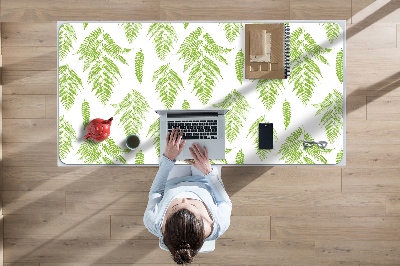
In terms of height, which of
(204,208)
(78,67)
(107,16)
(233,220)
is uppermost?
(107,16)

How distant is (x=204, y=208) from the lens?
187cm

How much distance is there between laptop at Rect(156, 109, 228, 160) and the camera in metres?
2.07

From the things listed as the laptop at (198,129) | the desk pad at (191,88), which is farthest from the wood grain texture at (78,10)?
the laptop at (198,129)

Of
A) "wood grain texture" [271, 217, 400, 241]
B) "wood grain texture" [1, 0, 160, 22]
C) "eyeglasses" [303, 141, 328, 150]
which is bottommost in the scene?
"wood grain texture" [271, 217, 400, 241]

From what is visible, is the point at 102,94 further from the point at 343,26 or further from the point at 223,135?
the point at 343,26

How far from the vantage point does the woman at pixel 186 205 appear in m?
1.63

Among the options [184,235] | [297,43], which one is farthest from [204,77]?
[184,235]

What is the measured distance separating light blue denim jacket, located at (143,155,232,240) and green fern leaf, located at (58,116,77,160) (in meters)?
0.51

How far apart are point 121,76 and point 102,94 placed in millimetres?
137

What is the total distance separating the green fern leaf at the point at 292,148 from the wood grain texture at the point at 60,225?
3.86 ft

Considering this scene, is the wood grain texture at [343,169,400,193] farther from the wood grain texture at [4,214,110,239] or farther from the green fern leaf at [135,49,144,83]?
the wood grain texture at [4,214,110,239]

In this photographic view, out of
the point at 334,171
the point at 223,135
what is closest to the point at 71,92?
the point at 223,135

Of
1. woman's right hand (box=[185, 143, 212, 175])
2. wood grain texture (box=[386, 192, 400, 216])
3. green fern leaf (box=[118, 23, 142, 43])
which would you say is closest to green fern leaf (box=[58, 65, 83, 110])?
green fern leaf (box=[118, 23, 142, 43])

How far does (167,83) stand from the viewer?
2.17 meters
